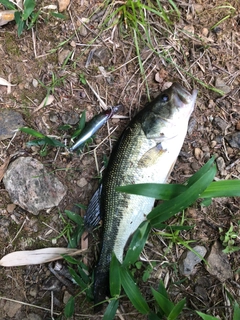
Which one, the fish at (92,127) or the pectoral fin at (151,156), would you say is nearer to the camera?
the pectoral fin at (151,156)

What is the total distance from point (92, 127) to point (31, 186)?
857 mm

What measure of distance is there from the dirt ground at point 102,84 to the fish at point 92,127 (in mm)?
109

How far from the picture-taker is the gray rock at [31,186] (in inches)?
134

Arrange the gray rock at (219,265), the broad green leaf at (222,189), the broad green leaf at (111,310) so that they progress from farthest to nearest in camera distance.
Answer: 1. the gray rock at (219,265)
2. the broad green leaf at (111,310)
3. the broad green leaf at (222,189)

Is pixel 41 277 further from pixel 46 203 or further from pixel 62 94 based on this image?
pixel 62 94

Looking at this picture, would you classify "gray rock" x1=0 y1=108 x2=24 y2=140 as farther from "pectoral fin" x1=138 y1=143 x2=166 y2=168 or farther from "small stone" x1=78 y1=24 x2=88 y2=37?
"pectoral fin" x1=138 y1=143 x2=166 y2=168

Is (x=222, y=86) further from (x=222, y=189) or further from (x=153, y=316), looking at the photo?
(x=153, y=316)

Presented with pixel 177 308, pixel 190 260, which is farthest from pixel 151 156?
pixel 177 308

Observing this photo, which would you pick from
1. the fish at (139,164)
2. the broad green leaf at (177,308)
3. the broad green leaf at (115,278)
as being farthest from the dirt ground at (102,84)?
the broad green leaf at (177,308)

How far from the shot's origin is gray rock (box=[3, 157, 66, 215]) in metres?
3.41

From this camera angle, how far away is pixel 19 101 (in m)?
3.55

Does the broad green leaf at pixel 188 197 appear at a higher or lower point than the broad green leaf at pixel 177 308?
higher

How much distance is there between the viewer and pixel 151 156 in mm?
3170

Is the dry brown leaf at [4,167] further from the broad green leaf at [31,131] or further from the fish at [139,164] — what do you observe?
the fish at [139,164]
